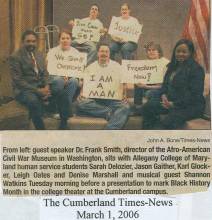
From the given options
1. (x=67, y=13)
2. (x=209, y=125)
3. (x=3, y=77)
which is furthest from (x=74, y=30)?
(x=209, y=125)

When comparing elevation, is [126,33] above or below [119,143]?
above

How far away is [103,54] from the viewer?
0.68 meters

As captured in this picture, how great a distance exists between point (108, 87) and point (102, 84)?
0.01m

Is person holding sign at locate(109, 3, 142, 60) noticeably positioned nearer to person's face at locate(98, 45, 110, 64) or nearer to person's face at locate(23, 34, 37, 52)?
person's face at locate(98, 45, 110, 64)

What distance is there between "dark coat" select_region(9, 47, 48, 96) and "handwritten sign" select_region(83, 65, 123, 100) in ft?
0.21

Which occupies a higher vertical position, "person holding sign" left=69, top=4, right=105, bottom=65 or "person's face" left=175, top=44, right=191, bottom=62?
"person holding sign" left=69, top=4, right=105, bottom=65

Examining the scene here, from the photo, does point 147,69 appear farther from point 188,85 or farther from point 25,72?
point 25,72

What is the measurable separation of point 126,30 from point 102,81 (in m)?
0.08

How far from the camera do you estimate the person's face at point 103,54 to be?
684 mm

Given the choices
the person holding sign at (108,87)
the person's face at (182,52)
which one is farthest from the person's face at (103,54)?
the person's face at (182,52)

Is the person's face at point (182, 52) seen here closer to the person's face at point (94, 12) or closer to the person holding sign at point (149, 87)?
the person holding sign at point (149, 87)

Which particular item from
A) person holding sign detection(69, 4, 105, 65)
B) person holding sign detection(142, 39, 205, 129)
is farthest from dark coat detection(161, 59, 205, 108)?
person holding sign detection(69, 4, 105, 65)

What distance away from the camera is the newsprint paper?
68 centimetres

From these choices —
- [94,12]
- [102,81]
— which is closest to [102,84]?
[102,81]
